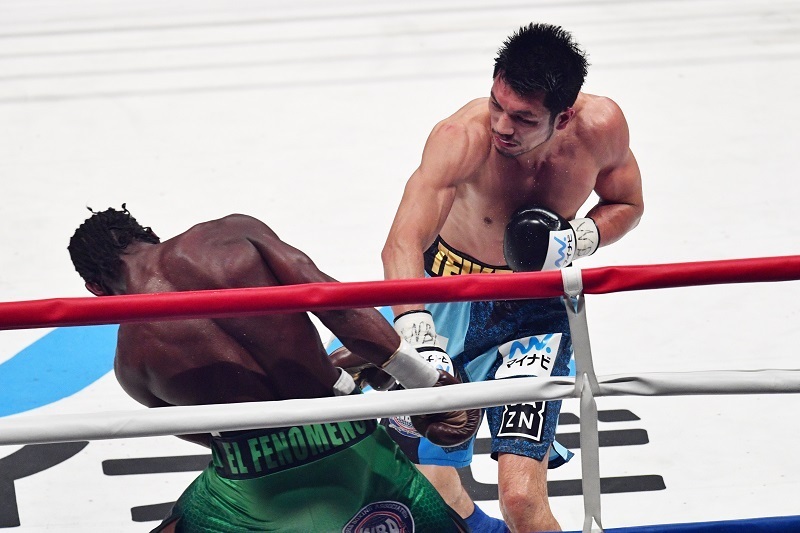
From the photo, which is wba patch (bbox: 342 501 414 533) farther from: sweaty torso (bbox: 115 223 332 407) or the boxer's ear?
the boxer's ear

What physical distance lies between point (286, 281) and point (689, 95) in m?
3.63

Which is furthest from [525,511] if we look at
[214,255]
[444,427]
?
[214,255]

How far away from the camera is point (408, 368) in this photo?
→ 2.03 metres

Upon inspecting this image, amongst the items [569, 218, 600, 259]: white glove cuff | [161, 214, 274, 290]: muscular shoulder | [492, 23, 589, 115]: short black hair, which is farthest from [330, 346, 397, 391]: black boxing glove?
[492, 23, 589, 115]: short black hair

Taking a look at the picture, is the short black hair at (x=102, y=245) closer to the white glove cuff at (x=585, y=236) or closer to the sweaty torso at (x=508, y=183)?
the sweaty torso at (x=508, y=183)

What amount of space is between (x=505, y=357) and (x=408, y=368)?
68 cm

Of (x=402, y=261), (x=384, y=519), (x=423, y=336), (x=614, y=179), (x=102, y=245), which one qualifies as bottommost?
(x=384, y=519)

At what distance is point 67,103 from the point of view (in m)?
5.17

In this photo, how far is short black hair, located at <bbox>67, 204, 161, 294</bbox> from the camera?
2080 millimetres

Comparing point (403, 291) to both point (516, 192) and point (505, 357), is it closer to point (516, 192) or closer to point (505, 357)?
point (505, 357)

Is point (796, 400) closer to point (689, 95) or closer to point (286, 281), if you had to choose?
point (286, 281)

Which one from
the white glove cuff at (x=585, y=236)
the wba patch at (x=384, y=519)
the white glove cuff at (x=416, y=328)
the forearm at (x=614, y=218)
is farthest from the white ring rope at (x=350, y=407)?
the forearm at (x=614, y=218)

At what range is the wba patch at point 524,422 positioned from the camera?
245 cm

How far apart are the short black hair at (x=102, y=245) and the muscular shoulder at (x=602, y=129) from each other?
4.08 feet
